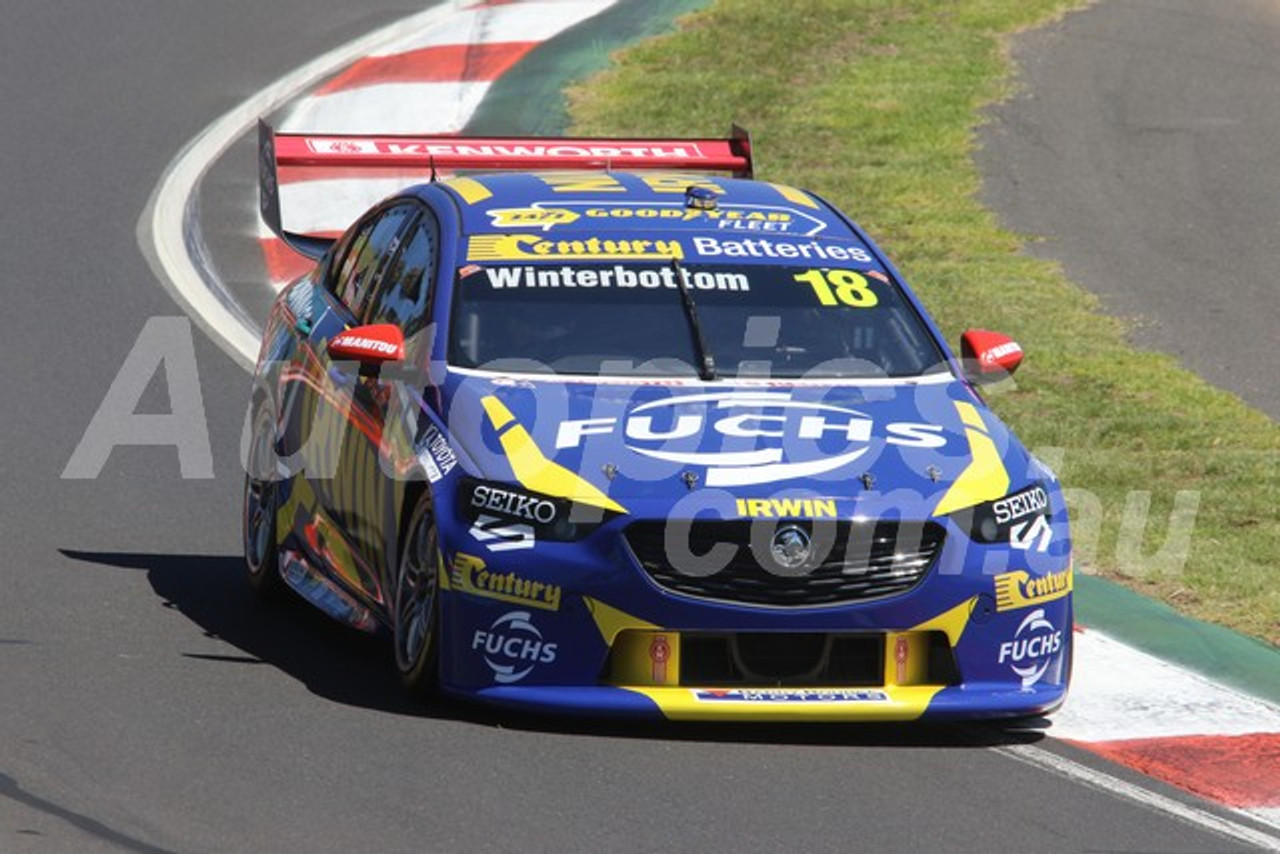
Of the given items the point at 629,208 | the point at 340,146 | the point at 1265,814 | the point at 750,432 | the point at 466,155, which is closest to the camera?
the point at 1265,814

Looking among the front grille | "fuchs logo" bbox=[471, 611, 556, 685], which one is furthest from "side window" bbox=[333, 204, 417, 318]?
the front grille

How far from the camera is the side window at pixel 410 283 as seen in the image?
8.79 meters

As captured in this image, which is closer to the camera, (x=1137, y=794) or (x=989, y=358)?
(x=1137, y=794)

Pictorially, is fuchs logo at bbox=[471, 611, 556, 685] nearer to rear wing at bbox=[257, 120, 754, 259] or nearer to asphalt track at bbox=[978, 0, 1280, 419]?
rear wing at bbox=[257, 120, 754, 259]

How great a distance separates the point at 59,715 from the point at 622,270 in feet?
8.04

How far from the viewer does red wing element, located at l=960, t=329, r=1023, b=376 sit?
8.80 meters

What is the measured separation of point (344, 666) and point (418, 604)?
601mm

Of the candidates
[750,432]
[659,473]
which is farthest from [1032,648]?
[659,473]

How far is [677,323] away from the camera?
862 centimetres

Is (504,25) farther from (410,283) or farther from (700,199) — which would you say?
(410,283)

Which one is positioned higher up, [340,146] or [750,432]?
[340,146]

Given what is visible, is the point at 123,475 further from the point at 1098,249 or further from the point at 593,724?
the point at 1098,249

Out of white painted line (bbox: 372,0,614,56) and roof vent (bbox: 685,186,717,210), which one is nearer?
roof vent (bbox: 685,186,717,210)

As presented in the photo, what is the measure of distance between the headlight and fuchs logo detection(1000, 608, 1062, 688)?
0.26m
